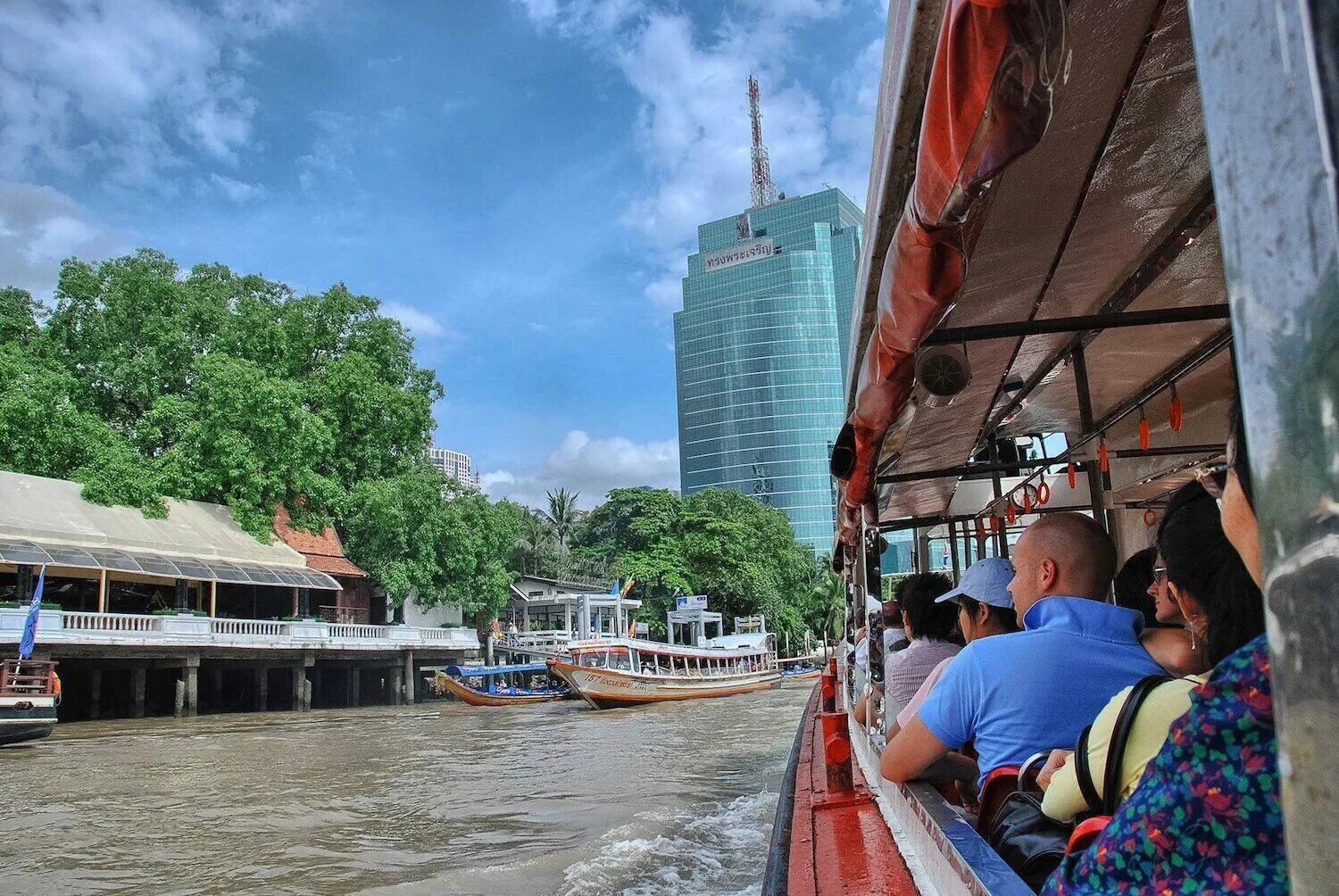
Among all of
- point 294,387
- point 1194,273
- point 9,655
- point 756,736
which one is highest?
point 294,387

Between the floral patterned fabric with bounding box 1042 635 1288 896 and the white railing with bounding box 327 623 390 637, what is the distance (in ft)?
83.6

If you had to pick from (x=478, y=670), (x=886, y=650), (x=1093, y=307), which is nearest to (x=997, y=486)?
(x=1093, y=307)

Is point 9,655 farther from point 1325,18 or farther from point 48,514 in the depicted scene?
point 1325,18

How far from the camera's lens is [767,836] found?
22.6 feet

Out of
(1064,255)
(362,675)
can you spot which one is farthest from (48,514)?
(1064,255)

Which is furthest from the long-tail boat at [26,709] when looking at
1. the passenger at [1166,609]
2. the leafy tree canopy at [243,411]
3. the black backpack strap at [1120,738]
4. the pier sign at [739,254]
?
the pier sign at [739,254]

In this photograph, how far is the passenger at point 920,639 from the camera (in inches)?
138

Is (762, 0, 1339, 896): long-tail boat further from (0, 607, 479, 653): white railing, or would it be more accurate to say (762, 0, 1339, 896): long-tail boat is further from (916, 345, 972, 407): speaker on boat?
(0, 607, 479, 653): white railing

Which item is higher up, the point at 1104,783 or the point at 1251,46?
the point at 1251,46

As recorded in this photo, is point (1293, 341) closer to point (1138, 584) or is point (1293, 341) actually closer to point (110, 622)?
point (1138, 584)

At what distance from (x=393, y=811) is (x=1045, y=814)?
831cm

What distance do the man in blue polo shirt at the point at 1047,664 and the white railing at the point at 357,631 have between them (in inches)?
965

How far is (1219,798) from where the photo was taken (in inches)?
35.3

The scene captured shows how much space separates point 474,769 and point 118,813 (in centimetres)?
399
